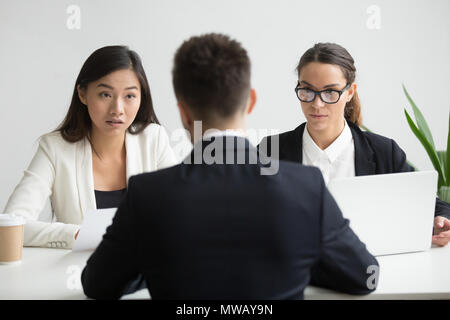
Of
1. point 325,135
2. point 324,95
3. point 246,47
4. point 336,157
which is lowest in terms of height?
point 336,157

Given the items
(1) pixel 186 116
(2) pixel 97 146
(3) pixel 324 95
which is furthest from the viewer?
(2) pixel 97 146

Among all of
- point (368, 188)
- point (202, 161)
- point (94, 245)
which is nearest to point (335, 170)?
point (368, 188)

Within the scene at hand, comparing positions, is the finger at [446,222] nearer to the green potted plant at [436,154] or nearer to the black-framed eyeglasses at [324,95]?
the black-framed eyeglasses at [324,95]

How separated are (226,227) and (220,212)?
0.12ft

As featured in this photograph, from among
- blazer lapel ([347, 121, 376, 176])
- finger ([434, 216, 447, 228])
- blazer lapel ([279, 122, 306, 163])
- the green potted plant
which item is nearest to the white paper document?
blazer lapel ([279, 122, 306, 163])

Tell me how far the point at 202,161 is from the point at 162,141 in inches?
63.3

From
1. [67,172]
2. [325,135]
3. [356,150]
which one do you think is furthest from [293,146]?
[67,172]

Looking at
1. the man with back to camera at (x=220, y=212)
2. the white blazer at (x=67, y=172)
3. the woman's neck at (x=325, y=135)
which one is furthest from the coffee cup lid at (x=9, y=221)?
the woman's neck at (x=325, y=135)

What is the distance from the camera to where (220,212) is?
1.15 m

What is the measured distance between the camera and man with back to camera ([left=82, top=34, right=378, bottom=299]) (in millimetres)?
1151

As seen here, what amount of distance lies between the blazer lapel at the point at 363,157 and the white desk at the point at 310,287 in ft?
1.71

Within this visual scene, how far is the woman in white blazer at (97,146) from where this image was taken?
2.39 meters

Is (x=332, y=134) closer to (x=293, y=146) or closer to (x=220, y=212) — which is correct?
(x=293, y=146)
